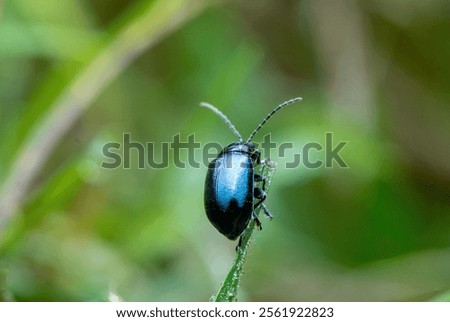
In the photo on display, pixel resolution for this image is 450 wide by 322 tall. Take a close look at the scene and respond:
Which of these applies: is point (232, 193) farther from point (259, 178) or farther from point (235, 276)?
point (235, 276)

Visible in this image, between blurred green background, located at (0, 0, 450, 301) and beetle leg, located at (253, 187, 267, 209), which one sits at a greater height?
blurred green background, located at (0, 0, 450, 301)

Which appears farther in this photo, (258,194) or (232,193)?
(258,194)

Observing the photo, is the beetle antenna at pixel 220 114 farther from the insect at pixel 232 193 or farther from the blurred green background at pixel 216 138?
the insect at pixel 232 193

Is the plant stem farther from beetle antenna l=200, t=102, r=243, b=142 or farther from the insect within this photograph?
beetle antenna l=200, t=102, r=243, b=142

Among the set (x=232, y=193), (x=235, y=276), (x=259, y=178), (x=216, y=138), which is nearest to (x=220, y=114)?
(x=216, y=138)

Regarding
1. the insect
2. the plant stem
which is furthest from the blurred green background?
the plant stem

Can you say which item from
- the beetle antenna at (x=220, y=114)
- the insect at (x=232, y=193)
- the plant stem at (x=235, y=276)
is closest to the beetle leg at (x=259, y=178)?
the insect at (x=232, y=193)
